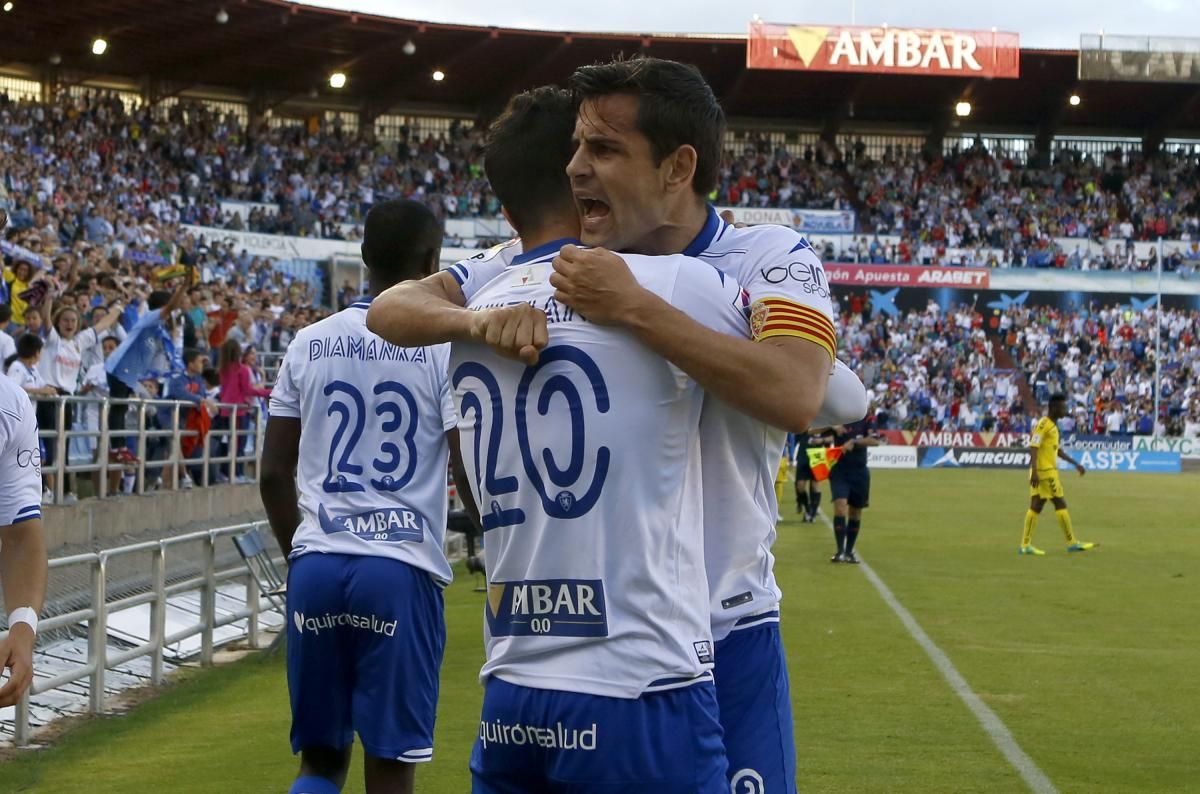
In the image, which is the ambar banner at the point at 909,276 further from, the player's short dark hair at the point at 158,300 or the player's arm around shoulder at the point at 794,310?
the player's arm around shoulder at the point at 794,310

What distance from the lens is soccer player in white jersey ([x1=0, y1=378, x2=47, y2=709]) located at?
390cm

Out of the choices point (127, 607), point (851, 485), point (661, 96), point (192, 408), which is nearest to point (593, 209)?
point (661, 96)

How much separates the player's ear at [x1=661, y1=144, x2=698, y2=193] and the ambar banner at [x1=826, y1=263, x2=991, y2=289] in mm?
51928

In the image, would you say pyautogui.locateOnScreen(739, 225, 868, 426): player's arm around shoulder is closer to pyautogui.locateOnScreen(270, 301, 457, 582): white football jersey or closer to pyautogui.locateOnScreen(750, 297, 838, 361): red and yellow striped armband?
pyautogui.locateOnScreen(750, 297, 838, 361): red and yellow striped armband

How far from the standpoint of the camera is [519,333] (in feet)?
8.81

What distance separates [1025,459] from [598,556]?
45.4 m

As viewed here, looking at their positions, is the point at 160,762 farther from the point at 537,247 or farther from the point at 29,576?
the point at 537,247

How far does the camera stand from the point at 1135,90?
6147 centimetres

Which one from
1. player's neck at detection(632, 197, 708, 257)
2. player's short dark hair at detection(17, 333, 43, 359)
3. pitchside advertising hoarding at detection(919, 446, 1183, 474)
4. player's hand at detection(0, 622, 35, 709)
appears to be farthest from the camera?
pitchside advertising hoarding at detection(919, 446, 1183, 474)

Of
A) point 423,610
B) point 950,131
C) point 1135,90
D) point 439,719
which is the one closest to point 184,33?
point 950,131

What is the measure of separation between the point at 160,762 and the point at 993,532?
17.5m

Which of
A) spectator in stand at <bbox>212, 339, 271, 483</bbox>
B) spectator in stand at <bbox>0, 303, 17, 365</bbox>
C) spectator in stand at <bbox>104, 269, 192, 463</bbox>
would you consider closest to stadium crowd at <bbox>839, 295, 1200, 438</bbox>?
spectator in stand at <bbox>212, 339, 271, 483</bbox>

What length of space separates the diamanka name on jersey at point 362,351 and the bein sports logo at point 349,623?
86 centimetres

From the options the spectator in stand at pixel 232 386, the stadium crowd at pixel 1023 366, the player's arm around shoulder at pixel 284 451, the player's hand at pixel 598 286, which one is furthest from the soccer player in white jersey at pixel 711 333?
the stadium crowd at pixel 1023 366
